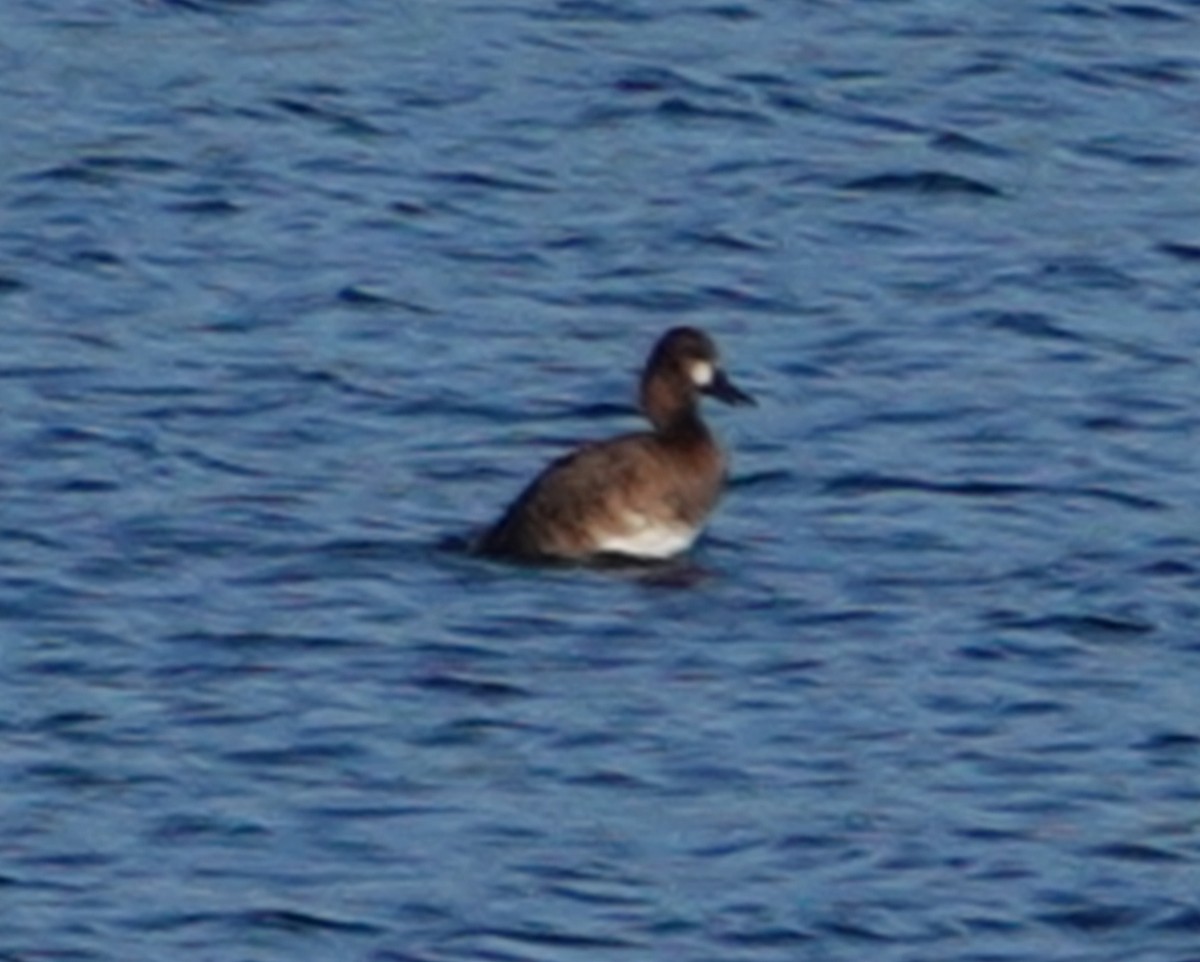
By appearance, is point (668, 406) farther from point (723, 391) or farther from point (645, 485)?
point (645, 485)

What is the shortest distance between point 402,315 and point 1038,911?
24.7 feet

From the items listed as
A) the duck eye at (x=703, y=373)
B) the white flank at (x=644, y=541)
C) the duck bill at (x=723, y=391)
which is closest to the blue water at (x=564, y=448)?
the white flank at (x=644, y=541)

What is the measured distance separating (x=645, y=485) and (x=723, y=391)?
88 centimetres

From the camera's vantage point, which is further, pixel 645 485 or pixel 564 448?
pixel 564 448

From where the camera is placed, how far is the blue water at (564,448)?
1594cm

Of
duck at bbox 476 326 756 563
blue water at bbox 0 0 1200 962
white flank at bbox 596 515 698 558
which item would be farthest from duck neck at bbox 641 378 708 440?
white flank at bbox 596 515 698 558

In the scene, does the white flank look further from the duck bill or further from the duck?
the duck bill

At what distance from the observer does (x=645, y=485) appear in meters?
19.6

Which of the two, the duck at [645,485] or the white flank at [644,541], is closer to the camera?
the duck at [645,485]

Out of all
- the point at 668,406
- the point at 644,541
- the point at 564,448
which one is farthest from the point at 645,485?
the point at 564,448

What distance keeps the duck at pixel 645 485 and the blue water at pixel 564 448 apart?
221 mm

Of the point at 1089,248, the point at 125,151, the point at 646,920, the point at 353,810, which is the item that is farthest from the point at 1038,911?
the point at 125,151

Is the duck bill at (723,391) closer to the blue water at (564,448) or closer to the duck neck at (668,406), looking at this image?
the duck neck at (668,406)

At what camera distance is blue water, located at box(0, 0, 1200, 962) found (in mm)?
15938
